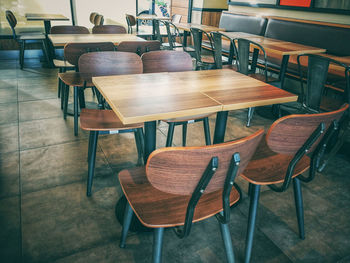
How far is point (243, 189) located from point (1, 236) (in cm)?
158

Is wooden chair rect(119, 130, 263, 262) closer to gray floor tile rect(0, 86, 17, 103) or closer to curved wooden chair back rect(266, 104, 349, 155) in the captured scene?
curved wooden chair back rect(266, 104, 349, 155)

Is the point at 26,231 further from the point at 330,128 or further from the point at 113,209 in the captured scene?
the point at 330,128

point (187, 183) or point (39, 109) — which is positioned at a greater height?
point (187, 183)

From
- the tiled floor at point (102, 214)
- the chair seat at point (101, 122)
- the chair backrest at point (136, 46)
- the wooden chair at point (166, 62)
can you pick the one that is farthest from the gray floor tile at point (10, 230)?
the chair backrest at point (136, 46)

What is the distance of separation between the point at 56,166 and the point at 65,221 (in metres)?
0.66

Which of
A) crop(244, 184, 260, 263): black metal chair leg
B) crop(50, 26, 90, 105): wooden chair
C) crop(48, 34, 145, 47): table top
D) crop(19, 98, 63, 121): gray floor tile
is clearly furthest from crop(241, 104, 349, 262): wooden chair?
crop(50, 26, 90, 105): wooden chair

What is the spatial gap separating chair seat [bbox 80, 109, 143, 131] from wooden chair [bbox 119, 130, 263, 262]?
1.98ft

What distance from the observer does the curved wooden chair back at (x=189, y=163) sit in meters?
0.82

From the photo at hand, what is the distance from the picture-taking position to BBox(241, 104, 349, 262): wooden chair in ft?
3.68

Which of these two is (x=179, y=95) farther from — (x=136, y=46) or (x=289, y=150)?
(x=136, y=46)

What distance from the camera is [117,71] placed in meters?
2.27

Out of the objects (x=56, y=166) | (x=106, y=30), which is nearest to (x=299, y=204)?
(x=56, y=166)

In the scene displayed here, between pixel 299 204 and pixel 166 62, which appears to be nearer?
pixel 299 204

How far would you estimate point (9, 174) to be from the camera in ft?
6.94
